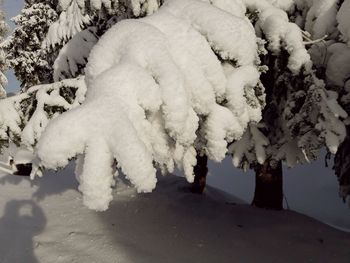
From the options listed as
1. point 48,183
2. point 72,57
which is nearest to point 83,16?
point 72,57

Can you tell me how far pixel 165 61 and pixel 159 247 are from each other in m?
4.60

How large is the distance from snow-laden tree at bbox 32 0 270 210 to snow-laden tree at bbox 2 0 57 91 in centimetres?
1573

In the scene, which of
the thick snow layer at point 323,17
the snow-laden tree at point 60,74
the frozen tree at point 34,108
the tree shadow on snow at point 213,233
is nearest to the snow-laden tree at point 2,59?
the snow-laden tree at point 60,74

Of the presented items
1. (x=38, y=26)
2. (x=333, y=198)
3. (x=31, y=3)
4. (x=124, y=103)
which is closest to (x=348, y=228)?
(x=333, y=198)

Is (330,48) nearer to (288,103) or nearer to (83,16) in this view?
(288,103)

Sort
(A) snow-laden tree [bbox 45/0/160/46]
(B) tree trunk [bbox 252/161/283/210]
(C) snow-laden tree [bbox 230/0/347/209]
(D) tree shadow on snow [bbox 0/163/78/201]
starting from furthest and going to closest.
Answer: (D) tree shadow on snow [bbox 0/163/78/201], (B) tree trunk [bbox 252/161/283/210], (A) snow-laden tree [bbox 45/0/160/46], (C) snow-laden tree [bbox 230/0/347/209]

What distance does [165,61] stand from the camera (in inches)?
→ 105

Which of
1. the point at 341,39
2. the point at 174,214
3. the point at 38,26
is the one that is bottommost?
the point at 174,214

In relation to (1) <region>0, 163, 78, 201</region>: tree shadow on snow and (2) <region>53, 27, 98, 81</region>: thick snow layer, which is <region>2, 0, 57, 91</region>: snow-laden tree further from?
(2) <region>53, 27, 98, 81</region>: thick snow layer

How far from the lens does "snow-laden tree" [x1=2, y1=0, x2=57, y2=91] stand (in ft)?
58.5

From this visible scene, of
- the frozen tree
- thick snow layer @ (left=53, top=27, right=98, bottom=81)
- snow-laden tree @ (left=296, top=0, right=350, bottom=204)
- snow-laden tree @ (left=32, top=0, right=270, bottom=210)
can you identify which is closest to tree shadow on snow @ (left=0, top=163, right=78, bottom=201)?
thick snow layer @ (left=53, top=27, right=98, bottom=81)

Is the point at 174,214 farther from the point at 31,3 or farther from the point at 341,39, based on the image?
the point at 31,3

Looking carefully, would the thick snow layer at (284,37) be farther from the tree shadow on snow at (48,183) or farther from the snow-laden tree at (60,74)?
the tree shadow on snow at (48,183)

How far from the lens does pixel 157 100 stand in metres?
2.51
